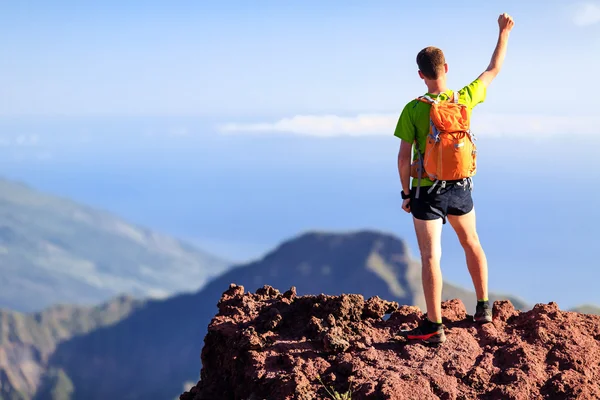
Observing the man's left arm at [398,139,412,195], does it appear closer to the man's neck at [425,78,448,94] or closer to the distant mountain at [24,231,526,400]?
the man's neck at [425,78,448,94]

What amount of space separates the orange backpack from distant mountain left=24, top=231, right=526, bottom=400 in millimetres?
128688

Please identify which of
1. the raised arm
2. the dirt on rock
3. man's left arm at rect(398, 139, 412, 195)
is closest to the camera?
the dirt on rock

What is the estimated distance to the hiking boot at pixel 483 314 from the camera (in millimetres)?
8758

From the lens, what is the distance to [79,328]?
166750mm

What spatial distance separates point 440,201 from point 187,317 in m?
160

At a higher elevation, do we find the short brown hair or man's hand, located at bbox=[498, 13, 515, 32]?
man's hand, located at bbox=[498, 13, 515, 32]

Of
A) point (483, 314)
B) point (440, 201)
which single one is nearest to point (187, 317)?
point (483, 314)

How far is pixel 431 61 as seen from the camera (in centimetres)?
763

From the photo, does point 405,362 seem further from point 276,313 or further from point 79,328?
point 79,328

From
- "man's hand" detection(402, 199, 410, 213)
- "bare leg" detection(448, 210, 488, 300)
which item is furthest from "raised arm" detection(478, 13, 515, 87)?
"man's hand" detection(402, 199, 410, 213)

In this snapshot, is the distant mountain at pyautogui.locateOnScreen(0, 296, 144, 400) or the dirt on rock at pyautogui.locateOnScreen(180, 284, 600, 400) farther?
the distant mountain at pyautogui.locateOnScreen(0, 296, 144, 400)

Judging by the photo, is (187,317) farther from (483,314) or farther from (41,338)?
(483,314)

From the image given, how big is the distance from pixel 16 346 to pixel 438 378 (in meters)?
160

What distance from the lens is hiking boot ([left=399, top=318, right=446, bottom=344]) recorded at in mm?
8102
